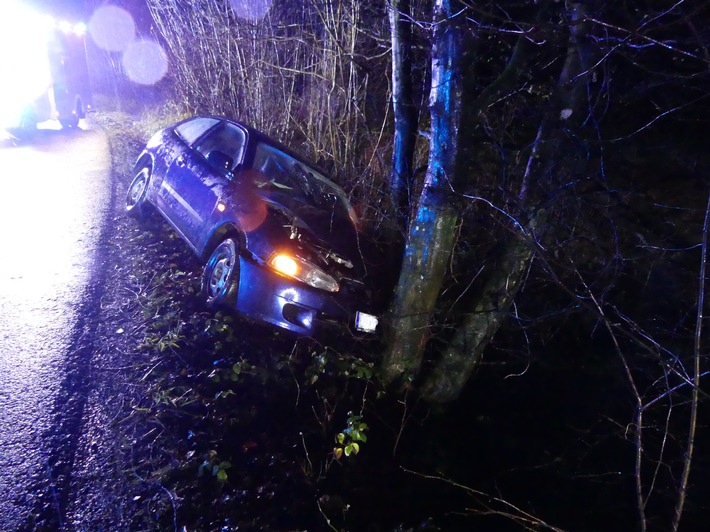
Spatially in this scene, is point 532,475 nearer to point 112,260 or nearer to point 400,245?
point 400,245

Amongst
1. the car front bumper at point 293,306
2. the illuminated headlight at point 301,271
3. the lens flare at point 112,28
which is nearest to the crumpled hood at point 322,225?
the illuminated headlight at point 301,271

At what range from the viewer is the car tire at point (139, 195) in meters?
5.93

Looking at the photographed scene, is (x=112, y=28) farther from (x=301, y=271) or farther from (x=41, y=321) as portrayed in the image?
(x=301, y=271)

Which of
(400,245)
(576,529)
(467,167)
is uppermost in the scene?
(467,167)

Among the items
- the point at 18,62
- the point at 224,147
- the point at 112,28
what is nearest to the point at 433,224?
the point at 224,147

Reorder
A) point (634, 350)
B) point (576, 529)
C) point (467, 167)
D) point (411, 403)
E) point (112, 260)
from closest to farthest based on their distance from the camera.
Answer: point (576, 529) → point (467, 167) → point (411, 403) → point (634, 350) → point (112, 260)

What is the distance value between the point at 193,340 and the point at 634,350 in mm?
4465

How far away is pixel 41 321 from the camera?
3.71 m

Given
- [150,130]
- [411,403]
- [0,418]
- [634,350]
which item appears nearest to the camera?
[0,418]

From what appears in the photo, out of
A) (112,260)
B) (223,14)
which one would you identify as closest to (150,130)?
(223,14)

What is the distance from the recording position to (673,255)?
14.1ft

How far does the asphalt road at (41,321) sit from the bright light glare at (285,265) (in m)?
1.69

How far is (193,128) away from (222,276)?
263 centimetres

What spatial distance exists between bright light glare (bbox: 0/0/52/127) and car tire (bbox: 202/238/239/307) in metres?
9.20
